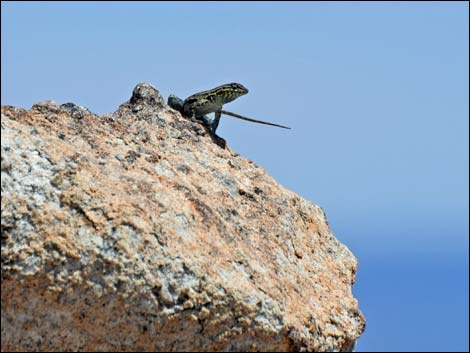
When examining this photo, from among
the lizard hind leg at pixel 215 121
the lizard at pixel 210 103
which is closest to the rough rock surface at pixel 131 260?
the lizard hind leg at pixel 215 121

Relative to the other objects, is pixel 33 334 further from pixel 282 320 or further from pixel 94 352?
pixel 282 320

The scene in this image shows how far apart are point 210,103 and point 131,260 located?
3720 millimetres

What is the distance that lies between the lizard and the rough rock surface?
6.10ft

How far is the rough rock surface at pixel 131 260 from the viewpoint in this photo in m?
5.22

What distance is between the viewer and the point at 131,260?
5.28 metres

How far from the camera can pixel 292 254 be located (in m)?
6.54

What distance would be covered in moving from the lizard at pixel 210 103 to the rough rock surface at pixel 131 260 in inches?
73.2

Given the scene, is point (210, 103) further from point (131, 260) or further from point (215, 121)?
point (131, 260)

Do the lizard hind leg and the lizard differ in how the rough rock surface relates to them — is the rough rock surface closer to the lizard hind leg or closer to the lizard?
the lizard hind leg

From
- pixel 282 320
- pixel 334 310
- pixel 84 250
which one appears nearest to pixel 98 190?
pixel 84 250

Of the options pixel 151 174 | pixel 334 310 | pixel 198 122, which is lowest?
pixel 334 310

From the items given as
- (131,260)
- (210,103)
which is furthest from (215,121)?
(131,260)

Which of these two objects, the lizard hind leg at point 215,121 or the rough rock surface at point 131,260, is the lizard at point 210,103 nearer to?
the lizard hind leg at point 215,121

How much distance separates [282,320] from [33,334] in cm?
153
